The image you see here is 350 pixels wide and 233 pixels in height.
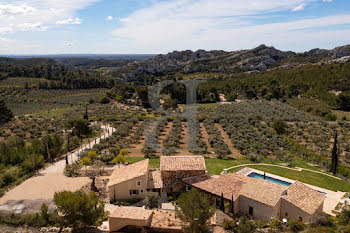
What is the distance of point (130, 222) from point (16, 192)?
40.9 feet

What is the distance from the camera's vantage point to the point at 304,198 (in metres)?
19.2

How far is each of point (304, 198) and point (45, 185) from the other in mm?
22613

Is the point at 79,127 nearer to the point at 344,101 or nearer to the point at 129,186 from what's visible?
the point at 129,186

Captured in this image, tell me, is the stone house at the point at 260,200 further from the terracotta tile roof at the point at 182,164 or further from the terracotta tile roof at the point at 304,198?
the terracotta tile roof at the point at 182,164

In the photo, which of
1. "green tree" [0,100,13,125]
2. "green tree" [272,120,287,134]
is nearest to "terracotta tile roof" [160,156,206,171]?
"green tree" [272,120,287,134]

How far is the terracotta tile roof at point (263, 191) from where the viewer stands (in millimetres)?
18875

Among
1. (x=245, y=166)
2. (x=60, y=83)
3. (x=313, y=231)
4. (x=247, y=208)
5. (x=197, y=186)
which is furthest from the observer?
(x=60, y=83)

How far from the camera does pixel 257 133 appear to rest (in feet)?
139

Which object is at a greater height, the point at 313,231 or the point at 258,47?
the point at 258,47

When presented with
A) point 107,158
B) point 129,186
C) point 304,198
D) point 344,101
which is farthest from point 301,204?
point 344,101

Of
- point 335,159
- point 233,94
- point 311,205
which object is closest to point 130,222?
point 311,205

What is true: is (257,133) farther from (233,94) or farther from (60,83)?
(60,83)

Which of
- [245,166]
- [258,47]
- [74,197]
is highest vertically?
[258,47]

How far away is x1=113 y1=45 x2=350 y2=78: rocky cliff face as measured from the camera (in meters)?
134
